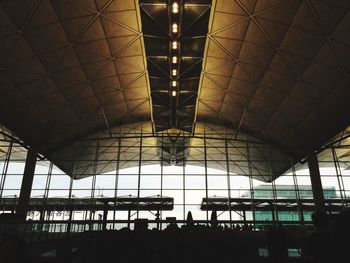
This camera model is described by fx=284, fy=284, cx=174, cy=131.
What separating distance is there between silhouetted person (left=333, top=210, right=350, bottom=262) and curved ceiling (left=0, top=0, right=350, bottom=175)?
58.1 ft

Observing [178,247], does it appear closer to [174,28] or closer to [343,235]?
[343,235]

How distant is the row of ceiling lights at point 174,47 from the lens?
60.0 feet

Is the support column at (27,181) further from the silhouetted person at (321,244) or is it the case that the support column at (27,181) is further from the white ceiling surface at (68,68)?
the silhouetted person at (321,244)

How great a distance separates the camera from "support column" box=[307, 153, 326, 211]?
29.5 m

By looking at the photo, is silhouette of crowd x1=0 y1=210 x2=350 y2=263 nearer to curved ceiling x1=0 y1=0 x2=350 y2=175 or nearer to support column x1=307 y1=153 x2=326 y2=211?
curved ceiling x1=0 y1=0 x2=350 y2=175

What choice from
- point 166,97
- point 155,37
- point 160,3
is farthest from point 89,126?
point 160,3

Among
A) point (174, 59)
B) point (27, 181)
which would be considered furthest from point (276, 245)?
point (27, 181)

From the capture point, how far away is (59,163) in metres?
33.2

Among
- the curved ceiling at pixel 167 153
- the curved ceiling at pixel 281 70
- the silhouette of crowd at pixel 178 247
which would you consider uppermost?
the curved ceiling at pixel 281 70

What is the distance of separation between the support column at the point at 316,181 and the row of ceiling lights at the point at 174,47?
16.8 m

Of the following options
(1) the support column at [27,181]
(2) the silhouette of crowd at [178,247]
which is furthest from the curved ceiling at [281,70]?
(1) the support column at [27,181]

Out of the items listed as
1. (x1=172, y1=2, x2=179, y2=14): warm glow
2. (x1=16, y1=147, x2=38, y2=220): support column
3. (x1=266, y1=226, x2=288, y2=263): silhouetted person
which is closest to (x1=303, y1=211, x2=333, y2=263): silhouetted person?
(x1=266, y1=226, x2=288, y2=263): silhouetted person

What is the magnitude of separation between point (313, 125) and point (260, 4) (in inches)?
600

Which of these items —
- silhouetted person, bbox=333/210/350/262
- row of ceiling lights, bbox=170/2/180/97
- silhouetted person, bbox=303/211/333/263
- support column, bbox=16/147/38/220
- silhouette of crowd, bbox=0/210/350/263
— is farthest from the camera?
support column, bbox=16/147/38/220
